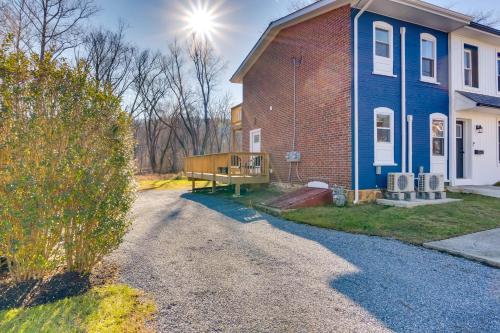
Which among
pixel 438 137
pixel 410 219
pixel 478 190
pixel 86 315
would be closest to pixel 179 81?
pixel 438 137

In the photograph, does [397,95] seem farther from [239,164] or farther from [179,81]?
[179,81]

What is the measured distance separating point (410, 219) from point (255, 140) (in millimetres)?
8786

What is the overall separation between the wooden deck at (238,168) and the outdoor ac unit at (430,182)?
5417 millimetres

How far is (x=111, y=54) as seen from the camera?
27.1 m

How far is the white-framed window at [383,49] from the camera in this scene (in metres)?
8.94

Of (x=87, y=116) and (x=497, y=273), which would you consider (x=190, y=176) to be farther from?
(x=497, y=273)

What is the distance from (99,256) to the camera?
3.64 m

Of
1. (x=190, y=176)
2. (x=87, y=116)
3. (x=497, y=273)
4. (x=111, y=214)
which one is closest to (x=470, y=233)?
(x=497, y=273)

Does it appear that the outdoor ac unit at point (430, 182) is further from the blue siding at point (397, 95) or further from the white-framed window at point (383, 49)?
the white-framed window at point (383, 49)

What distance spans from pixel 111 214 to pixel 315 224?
14.8 feet

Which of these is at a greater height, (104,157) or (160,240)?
(104,157)

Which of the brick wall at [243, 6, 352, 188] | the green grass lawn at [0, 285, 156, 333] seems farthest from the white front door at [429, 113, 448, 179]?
the green grass lawn at [0, 285, 156, 333]

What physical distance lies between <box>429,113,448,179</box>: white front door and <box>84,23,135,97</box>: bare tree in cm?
2347

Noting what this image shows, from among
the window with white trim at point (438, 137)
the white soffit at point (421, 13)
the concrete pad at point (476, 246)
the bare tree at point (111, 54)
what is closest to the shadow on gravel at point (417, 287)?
the concrete pad at point (476, 246)
